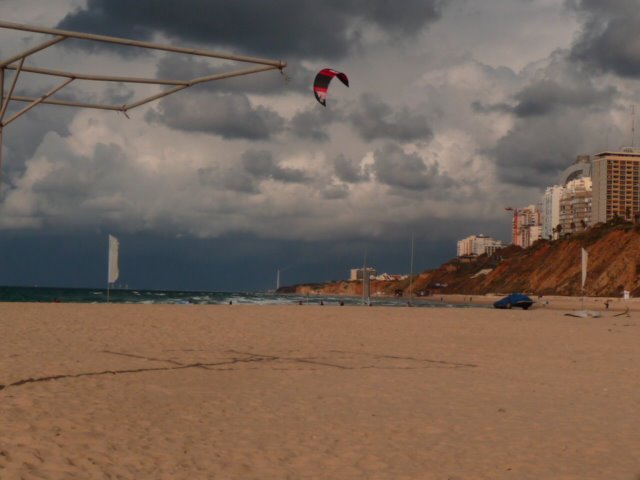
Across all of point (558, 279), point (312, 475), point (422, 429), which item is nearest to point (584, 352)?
point (422, 429)

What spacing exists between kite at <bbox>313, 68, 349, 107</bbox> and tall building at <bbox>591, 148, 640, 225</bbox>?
19730cm

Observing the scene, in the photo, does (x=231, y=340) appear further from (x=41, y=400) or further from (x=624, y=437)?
(x=624, y=437)

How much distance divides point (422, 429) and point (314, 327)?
16.4 m

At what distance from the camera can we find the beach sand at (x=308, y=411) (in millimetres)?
6574

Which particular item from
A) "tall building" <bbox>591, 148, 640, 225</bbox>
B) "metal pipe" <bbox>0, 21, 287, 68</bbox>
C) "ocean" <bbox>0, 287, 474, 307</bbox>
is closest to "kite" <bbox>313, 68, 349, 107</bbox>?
"metal pipe" <bbox>0, 21, 287, 68</bbox>

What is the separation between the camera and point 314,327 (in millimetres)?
24531

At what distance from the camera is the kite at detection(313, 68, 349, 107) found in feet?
21.2

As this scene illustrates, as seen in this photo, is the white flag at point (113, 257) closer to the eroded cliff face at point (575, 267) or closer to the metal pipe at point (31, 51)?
the metal pipe at point (31, 51)

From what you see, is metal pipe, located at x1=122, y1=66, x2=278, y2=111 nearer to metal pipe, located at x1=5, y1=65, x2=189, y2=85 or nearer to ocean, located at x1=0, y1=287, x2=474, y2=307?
metal pipe, located at x1=5, y1=65, x2=189, y2=85

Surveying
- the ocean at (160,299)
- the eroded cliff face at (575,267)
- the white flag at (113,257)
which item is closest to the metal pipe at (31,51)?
the white flag at (113,257)

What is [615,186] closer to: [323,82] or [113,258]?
[113,258]

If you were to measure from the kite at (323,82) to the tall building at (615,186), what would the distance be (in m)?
197

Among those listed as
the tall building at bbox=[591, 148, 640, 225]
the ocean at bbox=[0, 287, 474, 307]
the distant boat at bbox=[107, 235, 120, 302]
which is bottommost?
the ocean at bbox=[0, 287, 474, 307]

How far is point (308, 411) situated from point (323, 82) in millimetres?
4767
